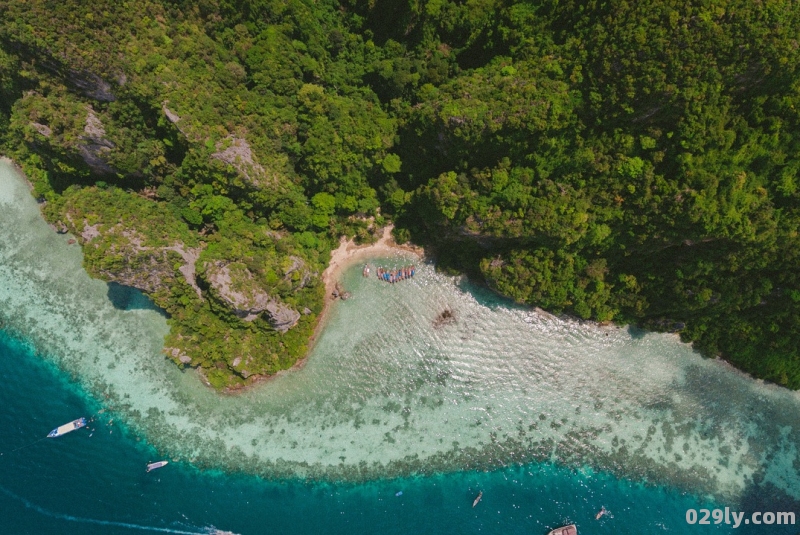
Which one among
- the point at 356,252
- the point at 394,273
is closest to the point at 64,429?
the point at 356,252

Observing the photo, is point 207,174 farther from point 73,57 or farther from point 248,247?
point 73,57

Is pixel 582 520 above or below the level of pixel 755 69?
below

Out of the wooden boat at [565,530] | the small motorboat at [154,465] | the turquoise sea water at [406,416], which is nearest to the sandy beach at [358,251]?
the turquoise sea water at [406,416]

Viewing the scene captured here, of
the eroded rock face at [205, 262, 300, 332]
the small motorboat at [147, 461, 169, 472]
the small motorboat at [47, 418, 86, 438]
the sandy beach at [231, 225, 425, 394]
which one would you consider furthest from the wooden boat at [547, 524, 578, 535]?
the small motorboat at [47, 418, 86, 438]

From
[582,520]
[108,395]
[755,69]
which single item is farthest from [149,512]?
[755,69]

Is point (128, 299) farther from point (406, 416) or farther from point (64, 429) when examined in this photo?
point (406, 416)
